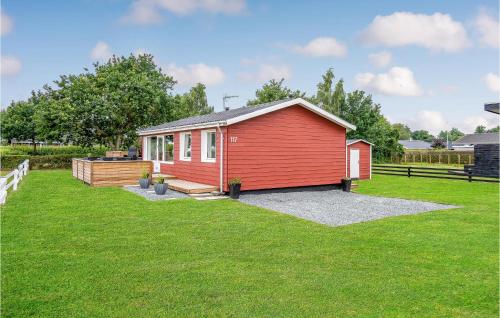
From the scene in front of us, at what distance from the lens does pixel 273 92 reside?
35625mm

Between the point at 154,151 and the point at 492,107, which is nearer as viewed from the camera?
the point at 492,107

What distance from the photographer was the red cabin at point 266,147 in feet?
41.1

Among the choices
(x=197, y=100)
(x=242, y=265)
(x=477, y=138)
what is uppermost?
(x=197, y=100)

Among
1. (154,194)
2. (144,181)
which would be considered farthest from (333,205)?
(144,181)

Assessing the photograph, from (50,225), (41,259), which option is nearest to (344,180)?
(50,225)

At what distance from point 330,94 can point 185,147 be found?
22.5m

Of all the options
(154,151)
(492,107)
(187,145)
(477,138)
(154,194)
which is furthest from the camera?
(477,138)

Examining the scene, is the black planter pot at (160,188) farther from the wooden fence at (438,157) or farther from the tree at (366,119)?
the wooden fence at (438,157)

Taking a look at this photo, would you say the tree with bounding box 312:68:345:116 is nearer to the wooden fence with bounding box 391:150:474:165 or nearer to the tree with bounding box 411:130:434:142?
the wooden fence with bounding box 391:150:474:165

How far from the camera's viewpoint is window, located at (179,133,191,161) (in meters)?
15.7

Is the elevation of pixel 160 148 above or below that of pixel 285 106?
below

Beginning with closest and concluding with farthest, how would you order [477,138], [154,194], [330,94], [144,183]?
[154,194], [144,183], [330,94], [477,138]

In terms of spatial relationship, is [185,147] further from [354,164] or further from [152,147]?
[354,164]

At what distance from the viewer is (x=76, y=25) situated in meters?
16.7
